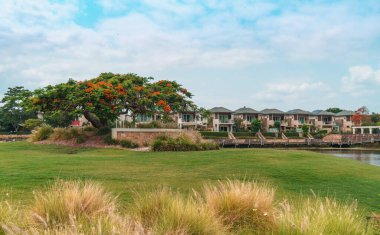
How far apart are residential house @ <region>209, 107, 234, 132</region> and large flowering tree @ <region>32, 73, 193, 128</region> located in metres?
45.3

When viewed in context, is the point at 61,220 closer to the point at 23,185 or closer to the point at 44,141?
the point at 23,185

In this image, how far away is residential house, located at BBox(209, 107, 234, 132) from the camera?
245 ft

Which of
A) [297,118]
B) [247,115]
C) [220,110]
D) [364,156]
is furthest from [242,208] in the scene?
[297,118]

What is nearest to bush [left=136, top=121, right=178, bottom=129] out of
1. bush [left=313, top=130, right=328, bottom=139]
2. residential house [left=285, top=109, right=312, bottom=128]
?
bush [left=313, top=130, right=328, bottom=139]

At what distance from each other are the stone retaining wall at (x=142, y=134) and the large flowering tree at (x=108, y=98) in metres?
1.17

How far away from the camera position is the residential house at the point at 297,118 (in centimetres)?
8075

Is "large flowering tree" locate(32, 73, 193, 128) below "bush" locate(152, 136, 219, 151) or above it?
above

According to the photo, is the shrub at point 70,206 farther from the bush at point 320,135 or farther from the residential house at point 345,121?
the residential house at point 345,121

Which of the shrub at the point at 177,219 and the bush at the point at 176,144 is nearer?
the shrub at the point at 177,219

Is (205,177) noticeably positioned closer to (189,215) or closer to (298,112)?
(189,215)

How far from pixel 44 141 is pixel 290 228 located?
25.7m

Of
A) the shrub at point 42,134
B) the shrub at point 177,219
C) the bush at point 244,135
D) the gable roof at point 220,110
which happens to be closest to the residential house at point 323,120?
the gable roof at point 220,110

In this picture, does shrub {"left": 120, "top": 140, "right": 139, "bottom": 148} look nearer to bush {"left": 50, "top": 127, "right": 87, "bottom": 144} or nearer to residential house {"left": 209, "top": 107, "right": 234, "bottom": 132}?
bush {"left": 50, "top": 127, "right": 87, "bottom": 144}

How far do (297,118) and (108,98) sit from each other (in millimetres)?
63413
